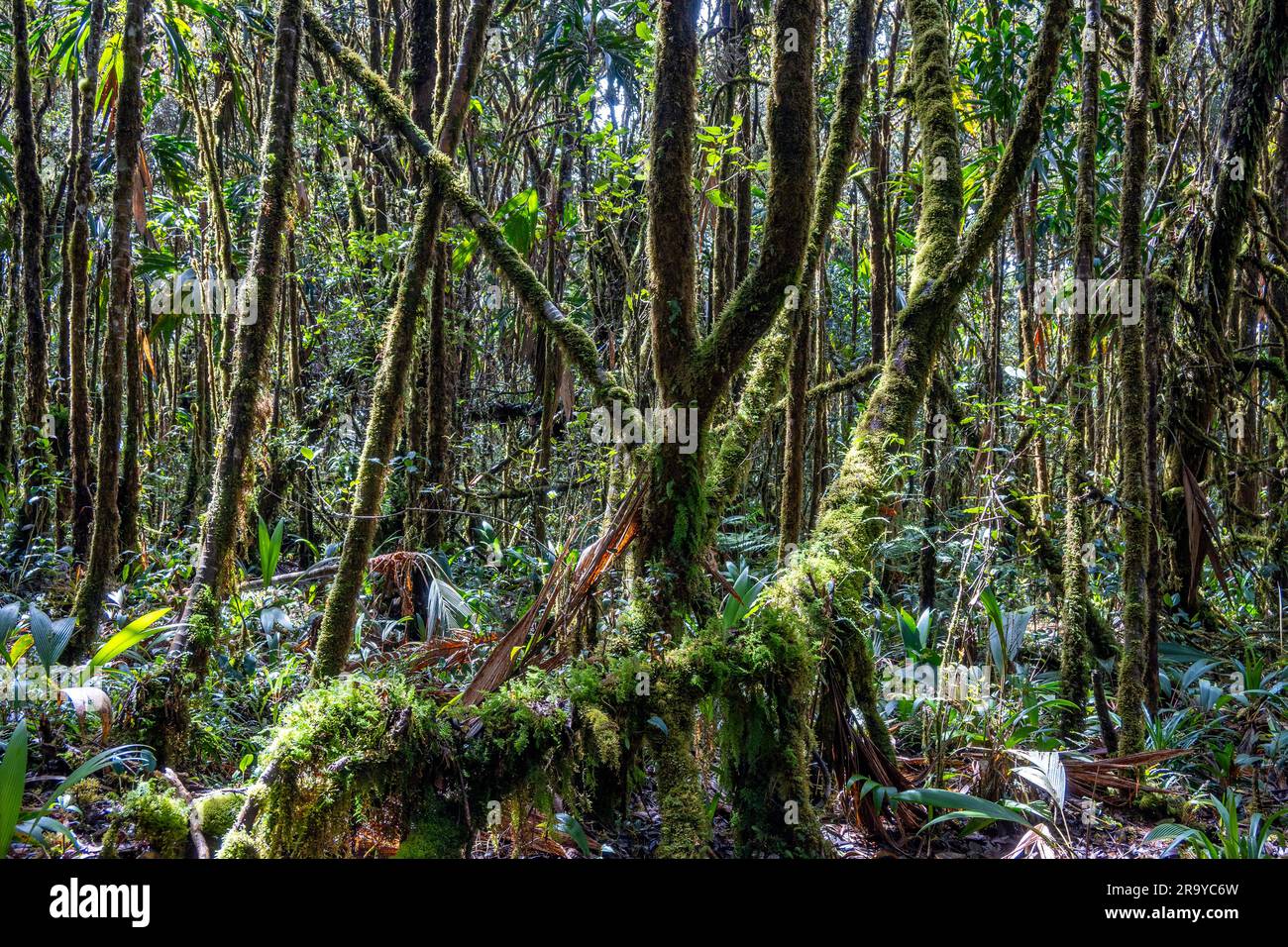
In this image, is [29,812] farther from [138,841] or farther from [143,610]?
[143,610]

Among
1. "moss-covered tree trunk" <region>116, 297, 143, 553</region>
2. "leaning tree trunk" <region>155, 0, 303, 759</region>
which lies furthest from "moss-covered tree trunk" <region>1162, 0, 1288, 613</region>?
"moss-covered tree trunk" <region>116, 297, 143, 553</region>

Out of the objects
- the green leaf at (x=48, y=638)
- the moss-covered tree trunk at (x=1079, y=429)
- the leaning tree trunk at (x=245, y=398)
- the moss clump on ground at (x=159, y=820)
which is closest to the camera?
the moss clump on ground at (x=159, y=820)

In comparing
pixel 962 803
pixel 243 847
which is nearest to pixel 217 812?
pixel 243 847

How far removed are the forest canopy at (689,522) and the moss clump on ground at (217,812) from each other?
0.10 feet

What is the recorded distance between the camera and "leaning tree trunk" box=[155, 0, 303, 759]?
334 cm

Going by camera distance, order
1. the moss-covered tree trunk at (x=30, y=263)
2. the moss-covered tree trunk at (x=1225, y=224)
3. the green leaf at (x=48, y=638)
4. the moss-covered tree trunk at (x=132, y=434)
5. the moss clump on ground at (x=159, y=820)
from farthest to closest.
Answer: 1. the moss-covered tree trunk at (x=30, y=263)
2. the moss-covered tree trunk at (x=132, y=434)
3. the moss-covered tree trunk at (x=1225, y=224)
4. the green leaf at (x=48, y=638)
5. the moss clump on ground at (x=159, y=820)

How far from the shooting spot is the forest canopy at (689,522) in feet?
8.98

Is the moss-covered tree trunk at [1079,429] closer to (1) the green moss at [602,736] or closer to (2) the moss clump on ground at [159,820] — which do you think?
(1) the green moss at [602,736]

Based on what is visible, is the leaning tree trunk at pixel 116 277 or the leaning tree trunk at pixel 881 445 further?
the leaning tree trunk at pixel 116 277

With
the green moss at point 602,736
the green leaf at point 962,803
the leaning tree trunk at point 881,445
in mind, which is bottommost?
the green leaf at point 962,803

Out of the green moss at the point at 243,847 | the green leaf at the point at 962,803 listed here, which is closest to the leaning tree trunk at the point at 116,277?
the green moss at the point at 243,847

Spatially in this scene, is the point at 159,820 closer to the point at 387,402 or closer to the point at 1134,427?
the point at 387,402
